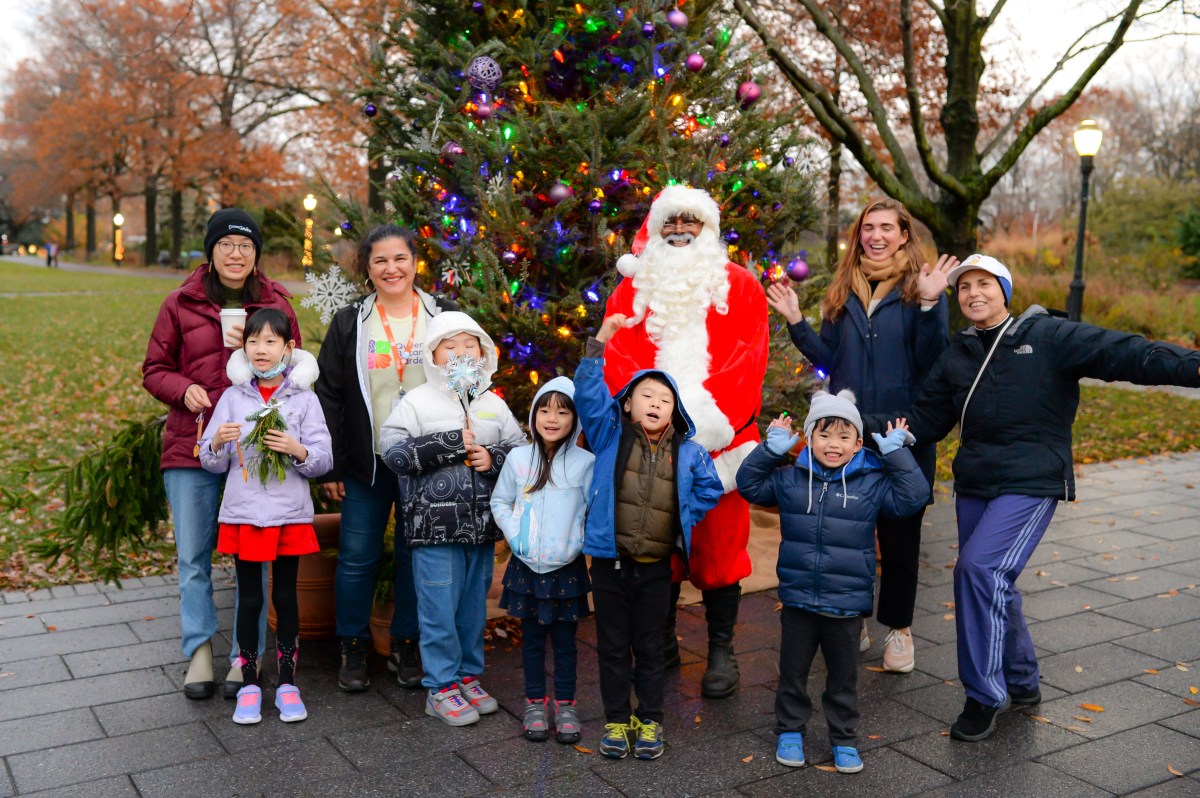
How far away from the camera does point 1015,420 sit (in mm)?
4160

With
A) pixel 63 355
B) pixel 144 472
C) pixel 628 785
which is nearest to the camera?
pixel 628 785

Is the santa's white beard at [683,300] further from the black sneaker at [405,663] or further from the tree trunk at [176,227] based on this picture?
the tree trunk at [176,227]

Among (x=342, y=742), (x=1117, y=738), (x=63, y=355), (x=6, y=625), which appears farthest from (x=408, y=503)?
(x=63, y=355)

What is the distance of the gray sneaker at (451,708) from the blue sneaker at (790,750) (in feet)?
4.08

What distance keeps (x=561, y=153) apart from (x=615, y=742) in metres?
3.08

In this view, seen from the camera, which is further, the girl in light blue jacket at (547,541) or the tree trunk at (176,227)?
the tree trunk at (176,227)

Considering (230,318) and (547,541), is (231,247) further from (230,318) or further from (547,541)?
(547,541)

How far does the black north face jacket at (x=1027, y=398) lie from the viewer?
407 cm

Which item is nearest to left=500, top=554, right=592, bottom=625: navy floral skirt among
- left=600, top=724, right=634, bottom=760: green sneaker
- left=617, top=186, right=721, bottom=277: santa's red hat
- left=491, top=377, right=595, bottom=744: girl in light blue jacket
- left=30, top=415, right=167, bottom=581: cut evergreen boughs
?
left=491, top=377, right=595, bottom=744: girl in light blue jacket

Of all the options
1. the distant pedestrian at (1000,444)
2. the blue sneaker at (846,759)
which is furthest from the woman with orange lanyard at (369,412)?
the distant pedestrian at (1000,444)

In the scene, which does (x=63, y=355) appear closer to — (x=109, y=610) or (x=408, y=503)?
(x=109, y=610)

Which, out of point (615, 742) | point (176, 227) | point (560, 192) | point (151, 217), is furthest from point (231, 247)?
point (176, 227)

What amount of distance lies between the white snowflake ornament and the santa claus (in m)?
1.52

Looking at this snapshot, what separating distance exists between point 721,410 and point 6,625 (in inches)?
154
